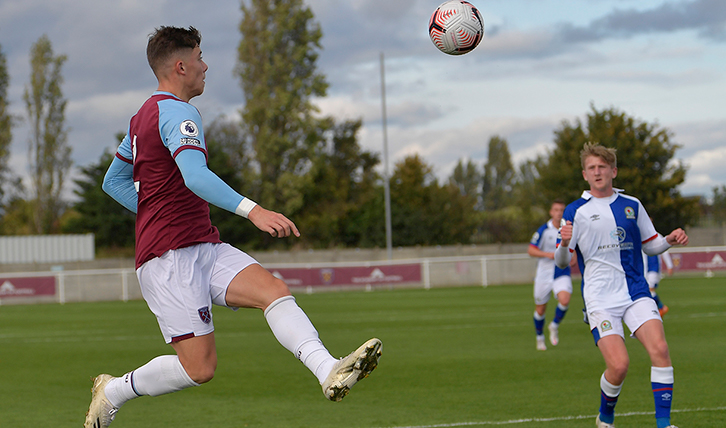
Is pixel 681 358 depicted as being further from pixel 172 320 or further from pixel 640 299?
pixel 172 320

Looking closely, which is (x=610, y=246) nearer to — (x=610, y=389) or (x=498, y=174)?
(x=610, y=389)

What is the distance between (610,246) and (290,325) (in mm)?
3268

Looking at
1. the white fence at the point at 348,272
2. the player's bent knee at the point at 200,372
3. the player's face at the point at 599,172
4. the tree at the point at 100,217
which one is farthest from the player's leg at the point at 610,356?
the tree at the point at 100,217

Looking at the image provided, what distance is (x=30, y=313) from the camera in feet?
80.5

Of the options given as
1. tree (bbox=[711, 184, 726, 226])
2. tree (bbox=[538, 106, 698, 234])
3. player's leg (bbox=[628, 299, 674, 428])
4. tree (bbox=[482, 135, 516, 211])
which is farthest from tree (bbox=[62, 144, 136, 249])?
tree (bbox=[482, 135, 516, 211])

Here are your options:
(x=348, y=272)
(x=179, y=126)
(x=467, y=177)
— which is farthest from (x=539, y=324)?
(x=467, y=177)

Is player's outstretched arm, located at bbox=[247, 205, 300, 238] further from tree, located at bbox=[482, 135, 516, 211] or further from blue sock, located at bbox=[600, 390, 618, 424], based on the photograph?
tree, located at bbox=[482, 135, 516, 211]

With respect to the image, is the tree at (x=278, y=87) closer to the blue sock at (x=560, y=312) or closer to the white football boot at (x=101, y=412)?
the blue sock at (x=560, y=312)

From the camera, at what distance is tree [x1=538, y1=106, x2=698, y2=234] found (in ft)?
148

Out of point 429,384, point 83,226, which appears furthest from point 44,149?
point 429,384

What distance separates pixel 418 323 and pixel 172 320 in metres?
13.4

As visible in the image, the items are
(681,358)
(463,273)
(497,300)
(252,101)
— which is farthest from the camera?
(252,101)

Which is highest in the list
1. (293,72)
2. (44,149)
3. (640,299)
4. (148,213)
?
(293,72)

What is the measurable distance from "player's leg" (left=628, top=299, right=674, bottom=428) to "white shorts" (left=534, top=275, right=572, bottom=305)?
22.9ft
